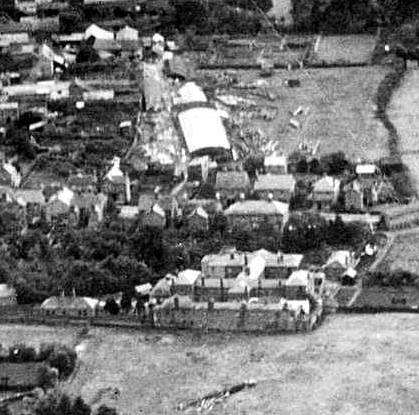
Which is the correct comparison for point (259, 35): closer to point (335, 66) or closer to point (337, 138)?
point (335, 66)

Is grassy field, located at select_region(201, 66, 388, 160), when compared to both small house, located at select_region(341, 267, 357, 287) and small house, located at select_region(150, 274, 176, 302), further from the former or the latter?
small house, located at select_region(150, 274, 176, 302)

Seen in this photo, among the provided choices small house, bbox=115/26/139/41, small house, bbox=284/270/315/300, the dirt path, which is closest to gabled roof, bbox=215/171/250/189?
the dirt path

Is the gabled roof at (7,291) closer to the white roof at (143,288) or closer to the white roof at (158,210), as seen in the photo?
the white roof at (143,288)

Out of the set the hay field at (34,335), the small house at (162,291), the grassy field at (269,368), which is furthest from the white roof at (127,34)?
the grassy field at (269,368)

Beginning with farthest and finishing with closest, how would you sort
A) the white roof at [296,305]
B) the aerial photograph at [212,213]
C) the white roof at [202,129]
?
the white roof at [202,129]
the white roof at [296,305]
the aerial photograph at [212,213]

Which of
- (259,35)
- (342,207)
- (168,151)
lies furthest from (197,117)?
(259,35)

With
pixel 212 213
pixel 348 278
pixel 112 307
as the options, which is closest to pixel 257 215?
pixel 212 213

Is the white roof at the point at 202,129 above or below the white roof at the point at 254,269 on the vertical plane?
below
